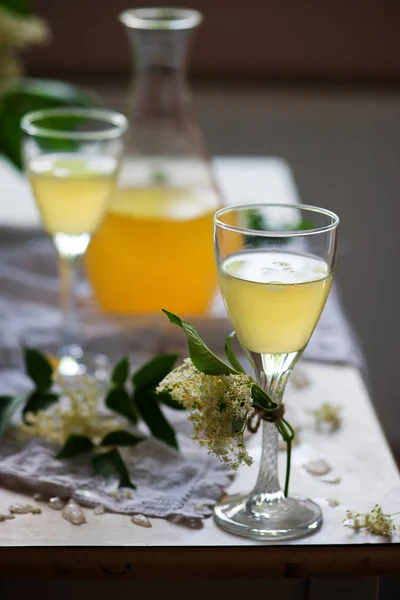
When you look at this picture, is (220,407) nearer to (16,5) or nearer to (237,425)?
(237,425)

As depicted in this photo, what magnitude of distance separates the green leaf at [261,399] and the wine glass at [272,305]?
23 millimetres

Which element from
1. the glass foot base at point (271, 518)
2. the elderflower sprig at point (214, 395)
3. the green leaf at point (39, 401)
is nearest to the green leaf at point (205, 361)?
the elderflower sprig at point (214, 395)

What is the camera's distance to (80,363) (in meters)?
0.95

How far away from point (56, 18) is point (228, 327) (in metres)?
1.28

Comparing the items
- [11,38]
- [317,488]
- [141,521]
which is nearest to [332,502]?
[317,488]

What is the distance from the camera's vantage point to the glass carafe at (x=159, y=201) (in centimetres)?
99

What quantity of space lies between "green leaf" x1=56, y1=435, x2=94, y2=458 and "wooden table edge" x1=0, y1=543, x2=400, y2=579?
121 mm

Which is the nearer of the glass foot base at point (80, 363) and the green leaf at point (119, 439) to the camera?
the green leaf at point (119, 439)

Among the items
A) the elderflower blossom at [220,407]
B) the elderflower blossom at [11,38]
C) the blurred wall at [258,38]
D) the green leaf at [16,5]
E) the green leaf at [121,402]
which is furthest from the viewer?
the blurred wall at [258,38]

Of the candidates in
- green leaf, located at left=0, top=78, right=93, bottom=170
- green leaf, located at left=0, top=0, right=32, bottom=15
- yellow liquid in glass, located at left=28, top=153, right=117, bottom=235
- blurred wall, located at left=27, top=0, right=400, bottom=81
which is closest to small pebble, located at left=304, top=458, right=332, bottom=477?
yellow liquid in glass, located at left=28, top=153, right=117, bottom=235

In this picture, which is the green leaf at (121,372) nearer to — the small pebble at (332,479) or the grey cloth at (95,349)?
the grey cloth at (95,349)

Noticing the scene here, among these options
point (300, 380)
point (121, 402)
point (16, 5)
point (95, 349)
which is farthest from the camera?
point (16, 5)

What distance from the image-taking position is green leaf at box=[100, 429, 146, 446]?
754 millimetres

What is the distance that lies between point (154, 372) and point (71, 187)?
0.22 meters
